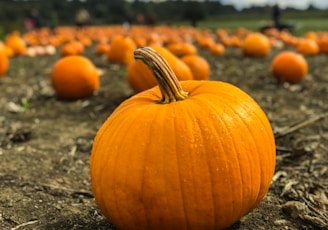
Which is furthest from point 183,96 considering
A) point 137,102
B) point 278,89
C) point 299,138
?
point 278,89

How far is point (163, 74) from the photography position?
2791 mm

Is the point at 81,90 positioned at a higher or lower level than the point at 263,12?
higher

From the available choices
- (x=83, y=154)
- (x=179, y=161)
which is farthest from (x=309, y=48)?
(x=179, y=161)

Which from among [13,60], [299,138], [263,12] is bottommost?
[263,12]

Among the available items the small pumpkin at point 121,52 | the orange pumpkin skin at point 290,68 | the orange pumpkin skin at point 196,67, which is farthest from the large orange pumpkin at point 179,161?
the small pumpkin at point 121,52

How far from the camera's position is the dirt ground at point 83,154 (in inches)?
126

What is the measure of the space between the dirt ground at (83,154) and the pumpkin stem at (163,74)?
0.89 metres

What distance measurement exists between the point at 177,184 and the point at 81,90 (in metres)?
4.76

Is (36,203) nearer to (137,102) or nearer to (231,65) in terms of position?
(137,102)

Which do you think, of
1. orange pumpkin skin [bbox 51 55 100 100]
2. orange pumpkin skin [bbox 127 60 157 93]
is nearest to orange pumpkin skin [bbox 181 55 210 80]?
orange pumpkin skin [bbox 127 60 157 93]

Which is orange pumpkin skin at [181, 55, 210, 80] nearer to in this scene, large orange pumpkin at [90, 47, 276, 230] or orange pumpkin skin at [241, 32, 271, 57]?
large orange pumpkin at [90, 47, 276, 230]

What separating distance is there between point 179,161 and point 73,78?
4679mm

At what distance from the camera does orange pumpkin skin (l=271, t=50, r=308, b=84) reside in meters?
8.22

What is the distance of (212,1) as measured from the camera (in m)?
60.1
